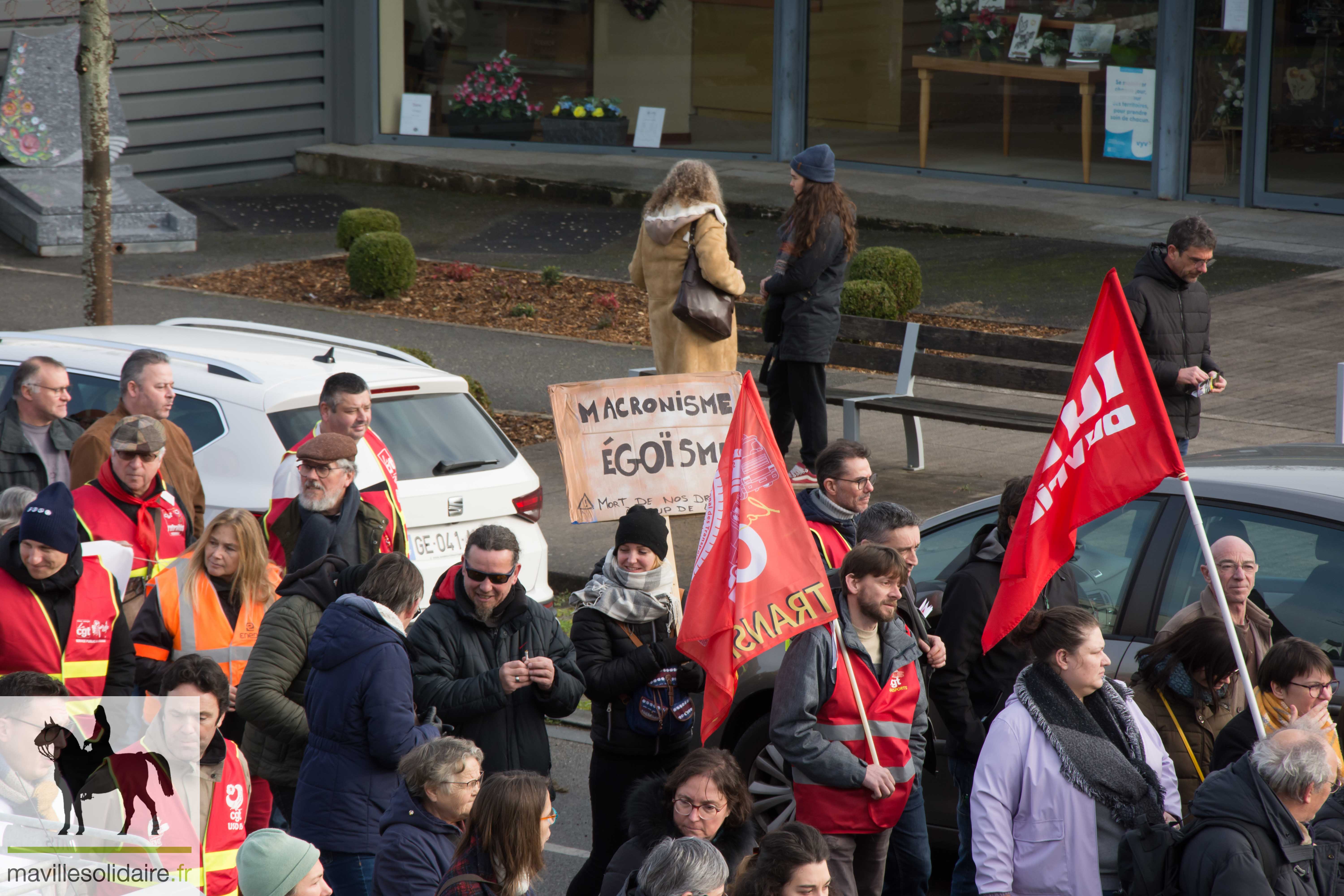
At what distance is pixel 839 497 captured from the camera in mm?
6387

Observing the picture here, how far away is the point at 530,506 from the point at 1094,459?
3771 mm

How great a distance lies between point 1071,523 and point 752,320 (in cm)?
822

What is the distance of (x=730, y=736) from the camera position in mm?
6746

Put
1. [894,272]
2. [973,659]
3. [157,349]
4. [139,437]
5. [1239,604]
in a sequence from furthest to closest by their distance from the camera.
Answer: [894,272] < [157,349] < [139,437] < [973,659] < [1239,604]

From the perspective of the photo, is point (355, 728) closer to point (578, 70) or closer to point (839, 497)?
point (839, 497)

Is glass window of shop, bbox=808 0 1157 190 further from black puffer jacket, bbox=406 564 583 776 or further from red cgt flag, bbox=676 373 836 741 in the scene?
black puffer jacket, bbox=406 564 583 776

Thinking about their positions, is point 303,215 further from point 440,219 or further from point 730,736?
point 730,736

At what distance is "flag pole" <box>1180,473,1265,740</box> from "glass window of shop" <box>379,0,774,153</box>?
1875 centimetres

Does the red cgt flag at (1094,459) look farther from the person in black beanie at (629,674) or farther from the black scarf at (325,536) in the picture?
the black scarf at (325,536)

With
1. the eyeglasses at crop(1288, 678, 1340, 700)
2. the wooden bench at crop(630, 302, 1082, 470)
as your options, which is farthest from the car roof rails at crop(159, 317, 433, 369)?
the eyeglasses at crop(1288, 678, 1340, 700)

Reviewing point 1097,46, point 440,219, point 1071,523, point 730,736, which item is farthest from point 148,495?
point 1097,46

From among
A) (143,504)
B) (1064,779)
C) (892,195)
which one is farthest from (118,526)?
(892,195)

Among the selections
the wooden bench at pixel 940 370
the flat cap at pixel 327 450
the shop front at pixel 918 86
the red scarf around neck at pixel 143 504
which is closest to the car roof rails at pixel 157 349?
the red scarf around neck at pixel 143 504

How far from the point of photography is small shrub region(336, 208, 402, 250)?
59.4 ft
